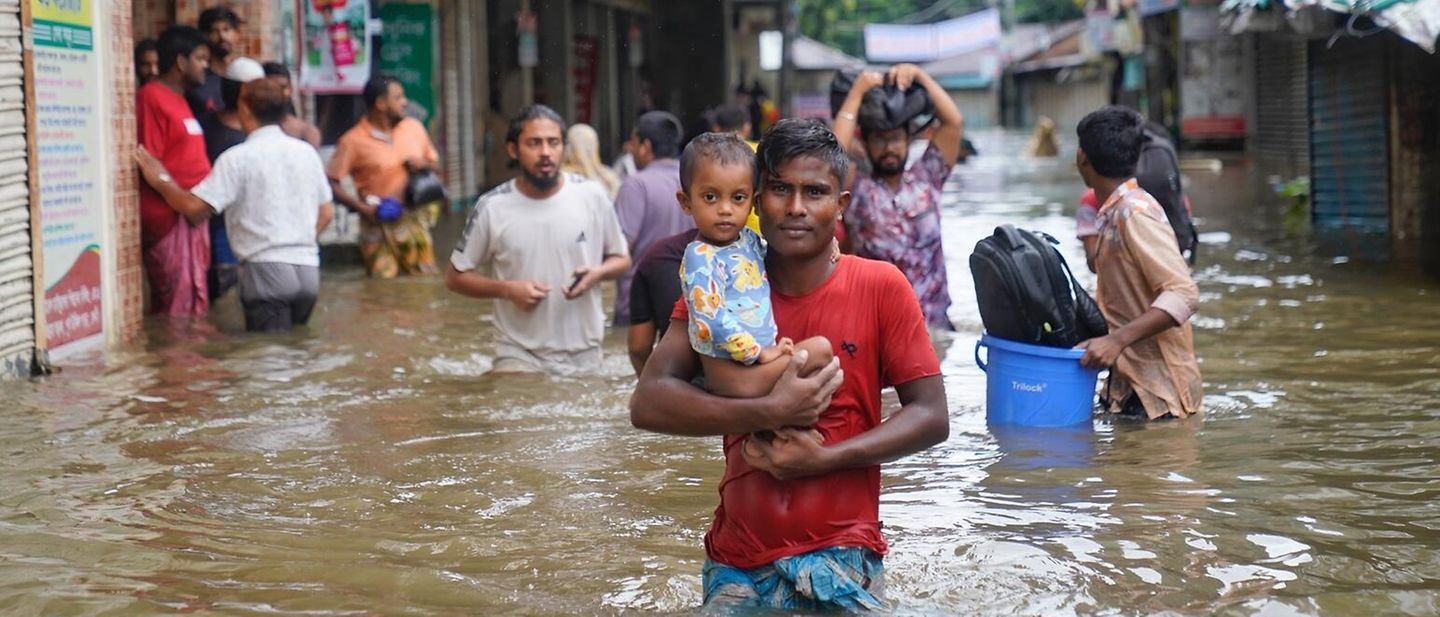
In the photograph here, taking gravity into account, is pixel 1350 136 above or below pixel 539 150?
above

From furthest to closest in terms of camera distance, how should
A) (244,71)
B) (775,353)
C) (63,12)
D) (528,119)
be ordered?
1. (244,71)
2. (63,12)
3. (528,119)
4. (775,353)

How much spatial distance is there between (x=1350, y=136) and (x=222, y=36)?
10.5m

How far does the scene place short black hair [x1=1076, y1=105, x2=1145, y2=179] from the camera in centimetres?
673

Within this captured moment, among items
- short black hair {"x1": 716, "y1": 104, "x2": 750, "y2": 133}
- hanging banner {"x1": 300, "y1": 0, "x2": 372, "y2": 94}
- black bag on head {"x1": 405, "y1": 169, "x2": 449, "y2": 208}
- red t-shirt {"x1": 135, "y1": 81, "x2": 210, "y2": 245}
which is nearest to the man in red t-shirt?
short black hair {"x1": 716, "y1": 104, "x2": 750, "y2": 133}

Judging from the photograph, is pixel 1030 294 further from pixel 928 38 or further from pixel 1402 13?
pixel 928 38

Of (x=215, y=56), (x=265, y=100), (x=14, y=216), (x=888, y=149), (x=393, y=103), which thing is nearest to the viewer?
(x=888, y=149)

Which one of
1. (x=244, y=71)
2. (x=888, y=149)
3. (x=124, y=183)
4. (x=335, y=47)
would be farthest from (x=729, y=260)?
(x=335, y=47)

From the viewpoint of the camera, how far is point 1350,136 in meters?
16.8

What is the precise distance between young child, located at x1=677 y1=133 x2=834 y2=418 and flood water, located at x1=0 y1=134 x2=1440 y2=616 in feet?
3.81

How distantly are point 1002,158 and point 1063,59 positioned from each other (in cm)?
2040

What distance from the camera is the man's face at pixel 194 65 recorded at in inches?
442

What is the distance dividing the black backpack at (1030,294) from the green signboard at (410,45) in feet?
49.1

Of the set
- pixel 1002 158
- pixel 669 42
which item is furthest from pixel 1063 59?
pixel 669 42

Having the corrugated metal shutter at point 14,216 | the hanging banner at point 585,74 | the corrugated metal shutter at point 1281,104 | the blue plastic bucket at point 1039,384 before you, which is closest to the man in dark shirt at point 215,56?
the corrugated metal shutter at point 14,216
